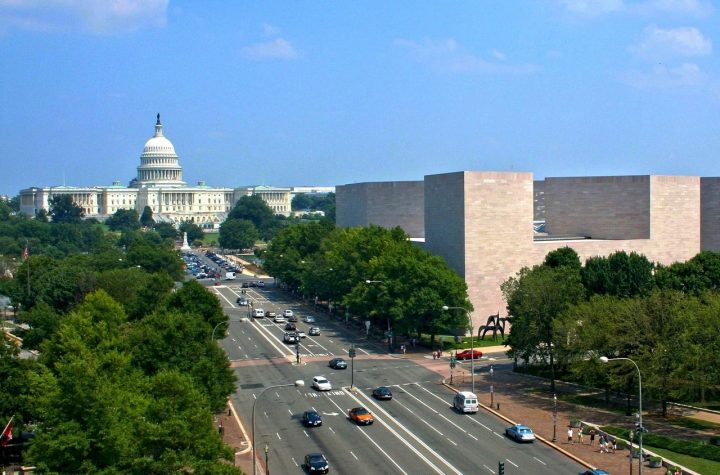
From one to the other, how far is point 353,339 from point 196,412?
50437 millimetres

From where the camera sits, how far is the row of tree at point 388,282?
256 feet

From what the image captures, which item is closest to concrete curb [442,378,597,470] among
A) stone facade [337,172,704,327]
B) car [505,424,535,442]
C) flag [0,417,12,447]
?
car [505,424,535,442]

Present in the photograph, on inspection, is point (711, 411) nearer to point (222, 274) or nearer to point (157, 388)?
point (157, 388)

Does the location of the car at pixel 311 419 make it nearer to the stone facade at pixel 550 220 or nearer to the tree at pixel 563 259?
the tree at pixel 563 259

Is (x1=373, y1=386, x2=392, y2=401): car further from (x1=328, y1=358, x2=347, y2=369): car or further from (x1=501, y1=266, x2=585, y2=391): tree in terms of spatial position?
(x1=501, y1=266, x2=585, y2=391): tree

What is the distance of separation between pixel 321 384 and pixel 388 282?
21195 mm

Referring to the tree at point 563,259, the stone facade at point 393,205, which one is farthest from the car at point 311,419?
the stone facade at point 393,205

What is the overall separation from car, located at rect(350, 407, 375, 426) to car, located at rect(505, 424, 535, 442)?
7.91 meters

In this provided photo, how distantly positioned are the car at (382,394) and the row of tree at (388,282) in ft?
58.5

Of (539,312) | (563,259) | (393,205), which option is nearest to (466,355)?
(539,312)

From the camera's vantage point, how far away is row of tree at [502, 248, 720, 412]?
5122 cm

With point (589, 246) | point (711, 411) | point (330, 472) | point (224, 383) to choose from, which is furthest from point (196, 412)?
point (589, 246)

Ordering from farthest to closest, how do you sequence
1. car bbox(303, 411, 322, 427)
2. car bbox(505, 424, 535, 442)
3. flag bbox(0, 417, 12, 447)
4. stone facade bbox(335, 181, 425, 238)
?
1. stone facade bbox(335, 181, 425, 238)
2. car bbox(303, 411, 322, 427)
3. car bbox(505, 424, 535, 442)
4. flag bbox(0, 417, 12, 447)

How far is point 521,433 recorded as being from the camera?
48.8 m
